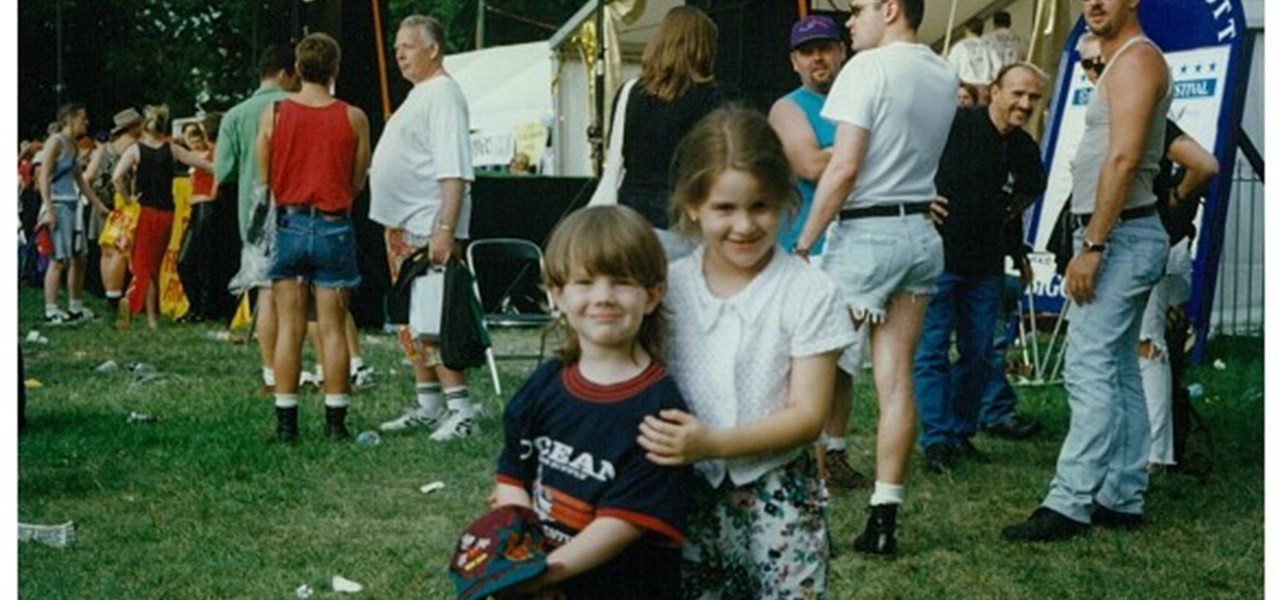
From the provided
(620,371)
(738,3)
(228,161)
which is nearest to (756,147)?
(620,371)

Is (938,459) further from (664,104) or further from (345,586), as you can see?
(345,586)

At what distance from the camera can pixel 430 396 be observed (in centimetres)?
821

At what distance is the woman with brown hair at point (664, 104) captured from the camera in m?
6.27

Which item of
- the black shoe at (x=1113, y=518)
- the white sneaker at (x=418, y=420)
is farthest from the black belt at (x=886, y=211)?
the white sneaker at (x=418, y=420)

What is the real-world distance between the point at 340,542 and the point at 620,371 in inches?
114

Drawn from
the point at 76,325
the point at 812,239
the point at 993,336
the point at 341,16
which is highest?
the point at 341,16

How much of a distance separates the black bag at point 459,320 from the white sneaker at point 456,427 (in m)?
0.31

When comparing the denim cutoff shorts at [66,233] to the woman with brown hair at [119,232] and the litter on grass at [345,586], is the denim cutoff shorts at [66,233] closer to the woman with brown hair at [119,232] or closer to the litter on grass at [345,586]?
the woman with brown hair at [119,232]

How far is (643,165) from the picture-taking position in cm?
633

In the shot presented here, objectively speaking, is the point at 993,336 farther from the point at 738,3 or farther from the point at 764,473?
the point at 764,473

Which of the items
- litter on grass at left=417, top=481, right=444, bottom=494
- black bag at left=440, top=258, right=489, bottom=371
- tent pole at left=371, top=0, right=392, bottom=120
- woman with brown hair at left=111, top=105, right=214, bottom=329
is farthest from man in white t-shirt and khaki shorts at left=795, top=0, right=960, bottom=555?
woman with brown hair at left=111, top=105, right=214, bottom=329

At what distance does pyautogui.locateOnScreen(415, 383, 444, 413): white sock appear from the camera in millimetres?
8188

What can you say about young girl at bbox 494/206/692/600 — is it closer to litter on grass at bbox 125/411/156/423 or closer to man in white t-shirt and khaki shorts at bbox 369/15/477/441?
man in white t-shirt and khaki shorts at bbox 369/15/477/441
